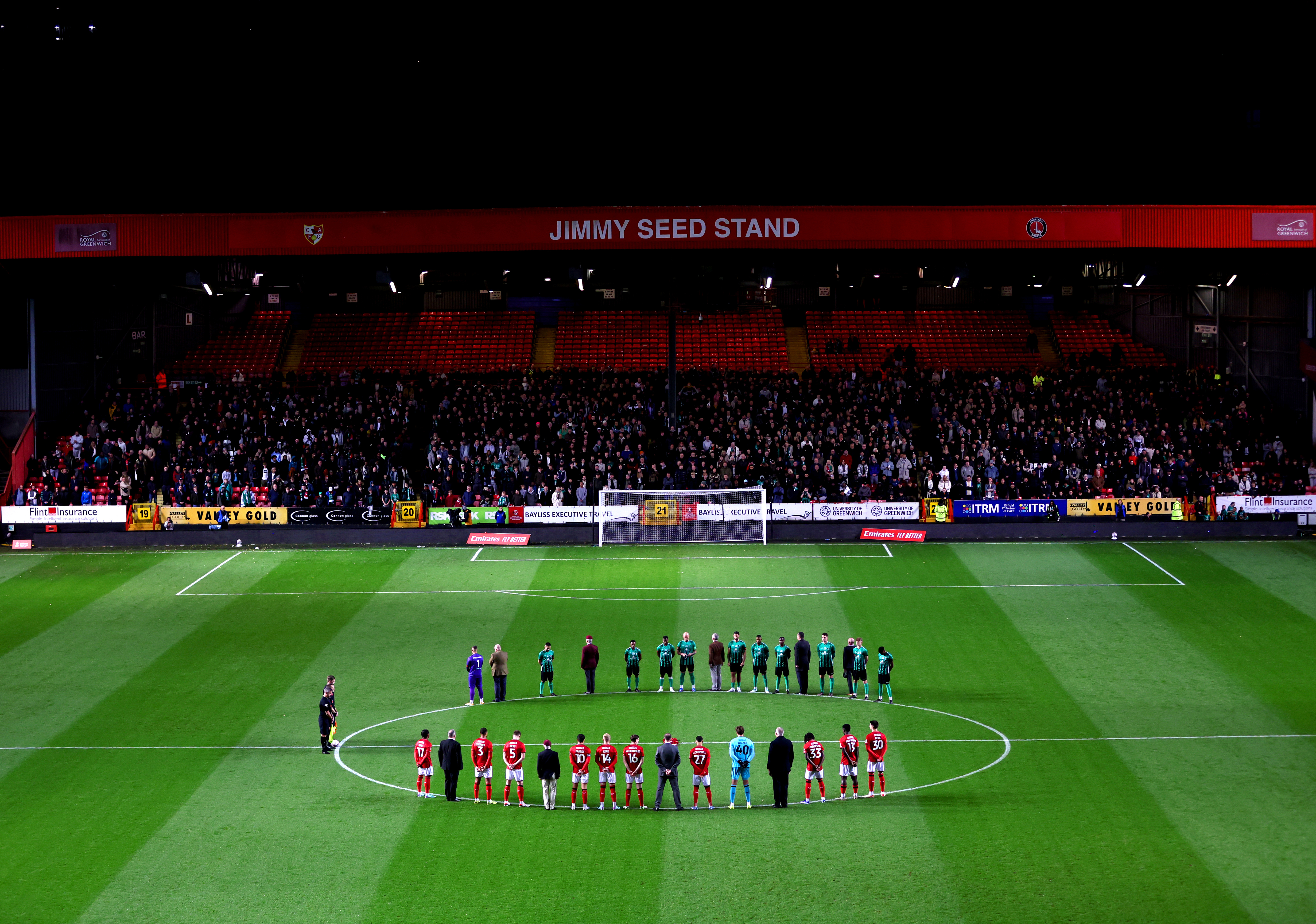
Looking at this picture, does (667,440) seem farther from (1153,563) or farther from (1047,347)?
(1047,347)

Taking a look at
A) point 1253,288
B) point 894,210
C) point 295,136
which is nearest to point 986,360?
point 1253,288

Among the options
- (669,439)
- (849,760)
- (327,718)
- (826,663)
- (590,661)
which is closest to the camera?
(849,760)

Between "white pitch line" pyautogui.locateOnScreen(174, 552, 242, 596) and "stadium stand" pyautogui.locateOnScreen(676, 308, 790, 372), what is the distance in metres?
21.9

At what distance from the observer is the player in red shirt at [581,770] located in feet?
68.3

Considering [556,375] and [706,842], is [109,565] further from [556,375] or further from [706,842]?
[706,842]

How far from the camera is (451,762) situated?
20.9 m

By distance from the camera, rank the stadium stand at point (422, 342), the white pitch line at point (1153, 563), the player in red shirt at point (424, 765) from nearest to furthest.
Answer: the player in red shirt at point (424, 765)
the white pitch line at point (1153, 563)
the stadium stand at point (422, 342)

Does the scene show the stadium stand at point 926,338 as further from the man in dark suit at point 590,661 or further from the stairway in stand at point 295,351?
the man in dark suit at point 590,661

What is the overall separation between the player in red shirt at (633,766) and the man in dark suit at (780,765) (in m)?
1.99

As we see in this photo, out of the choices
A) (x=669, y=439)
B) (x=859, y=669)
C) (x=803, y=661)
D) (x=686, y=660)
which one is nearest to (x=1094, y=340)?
(x=669, y=439)

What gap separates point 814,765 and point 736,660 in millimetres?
6273

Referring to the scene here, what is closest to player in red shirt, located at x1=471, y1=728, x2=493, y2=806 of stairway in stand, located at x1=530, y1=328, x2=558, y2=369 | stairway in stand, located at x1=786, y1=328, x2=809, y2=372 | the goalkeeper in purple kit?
the goalkeeper in purple kit

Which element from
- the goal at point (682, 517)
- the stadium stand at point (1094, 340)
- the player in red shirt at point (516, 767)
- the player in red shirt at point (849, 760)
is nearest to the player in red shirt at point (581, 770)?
the player in red shirt at point (516, 767)

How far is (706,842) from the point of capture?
19.3 meters
